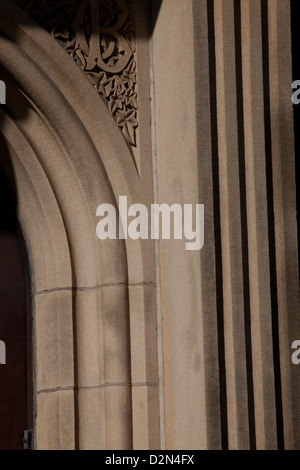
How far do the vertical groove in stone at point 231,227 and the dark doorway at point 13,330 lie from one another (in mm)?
996

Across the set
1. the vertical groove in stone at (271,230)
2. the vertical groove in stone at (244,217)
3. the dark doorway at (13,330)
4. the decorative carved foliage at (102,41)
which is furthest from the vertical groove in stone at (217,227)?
the dark doorway at (13,330)

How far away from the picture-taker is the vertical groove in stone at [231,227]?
16.9 feet

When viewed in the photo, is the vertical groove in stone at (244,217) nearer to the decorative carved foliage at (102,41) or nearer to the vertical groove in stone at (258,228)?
the vertical groove in stone at (258,228)

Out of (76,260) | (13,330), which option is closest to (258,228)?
(76,260)

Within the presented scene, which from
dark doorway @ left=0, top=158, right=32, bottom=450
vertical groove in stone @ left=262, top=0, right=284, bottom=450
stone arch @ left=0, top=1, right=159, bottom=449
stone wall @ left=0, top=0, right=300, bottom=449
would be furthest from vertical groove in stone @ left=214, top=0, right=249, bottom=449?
dark doorway @ left=0, top=158, right=32, bottom=450

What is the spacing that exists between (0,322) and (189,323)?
0.94m

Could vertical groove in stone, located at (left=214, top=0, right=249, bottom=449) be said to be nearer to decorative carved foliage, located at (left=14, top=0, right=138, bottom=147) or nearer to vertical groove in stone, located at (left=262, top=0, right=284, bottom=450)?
vertical groove in stone, located at (left=262, top=0, right=284, bottom=450)

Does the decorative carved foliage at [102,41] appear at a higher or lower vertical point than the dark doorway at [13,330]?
higher

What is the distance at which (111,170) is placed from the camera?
542 centimetres

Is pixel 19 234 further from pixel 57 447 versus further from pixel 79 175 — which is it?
pixel 57 447

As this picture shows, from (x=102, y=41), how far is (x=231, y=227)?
→ 1099 millimetres

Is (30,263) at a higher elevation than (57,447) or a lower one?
higher

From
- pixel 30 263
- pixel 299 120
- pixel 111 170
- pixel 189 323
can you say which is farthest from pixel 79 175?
pixel 299 120

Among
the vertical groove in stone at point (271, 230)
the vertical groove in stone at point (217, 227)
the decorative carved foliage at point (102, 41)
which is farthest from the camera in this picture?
the decorative carved foliage at point (102, 41)
